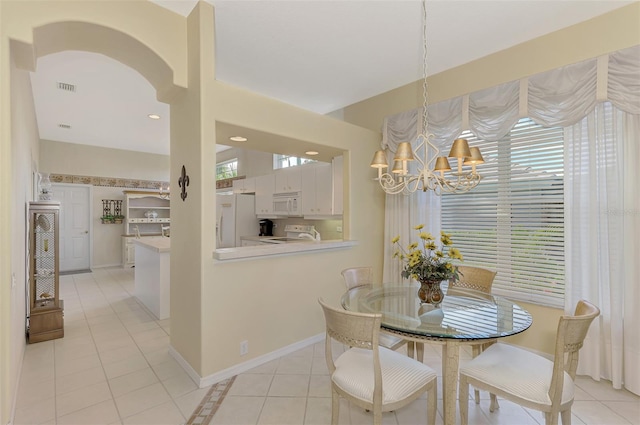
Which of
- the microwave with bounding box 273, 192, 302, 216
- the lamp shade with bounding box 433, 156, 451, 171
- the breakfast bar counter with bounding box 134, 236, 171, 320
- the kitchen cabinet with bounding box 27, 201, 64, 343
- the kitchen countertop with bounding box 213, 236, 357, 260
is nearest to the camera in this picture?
the lamp shade with bounding box 433, 156, 451, 171

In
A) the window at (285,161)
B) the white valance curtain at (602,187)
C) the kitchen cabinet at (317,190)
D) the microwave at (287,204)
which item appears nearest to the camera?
the white valance curtain at (602,187)

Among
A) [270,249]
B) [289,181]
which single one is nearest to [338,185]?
[289,181]

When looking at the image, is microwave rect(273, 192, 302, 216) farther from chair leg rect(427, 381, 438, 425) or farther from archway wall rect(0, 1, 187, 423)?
chair leg rect(427, 381, 438, 425)

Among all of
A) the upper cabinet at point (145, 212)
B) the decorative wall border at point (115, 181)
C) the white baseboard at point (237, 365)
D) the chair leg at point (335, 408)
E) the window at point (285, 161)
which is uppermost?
the window at point (285, 161)

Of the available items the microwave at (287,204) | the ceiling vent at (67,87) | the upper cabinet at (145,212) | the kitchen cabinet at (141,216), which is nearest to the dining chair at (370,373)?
the microwave at (287,204)

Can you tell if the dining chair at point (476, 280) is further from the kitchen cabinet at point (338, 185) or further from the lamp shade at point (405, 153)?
the kitchen cabinet at point (338, 185)

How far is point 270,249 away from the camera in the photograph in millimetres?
2785

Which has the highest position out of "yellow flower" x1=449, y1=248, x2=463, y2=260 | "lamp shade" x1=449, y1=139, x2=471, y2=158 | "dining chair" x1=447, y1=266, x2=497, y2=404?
"lamp shade" x1=449, y1=139, x2=471, y2=158

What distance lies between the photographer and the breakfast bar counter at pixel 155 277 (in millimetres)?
3938

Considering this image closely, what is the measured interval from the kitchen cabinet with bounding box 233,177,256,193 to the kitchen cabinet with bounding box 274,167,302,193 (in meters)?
0.76

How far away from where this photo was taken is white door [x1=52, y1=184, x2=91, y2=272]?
699cm

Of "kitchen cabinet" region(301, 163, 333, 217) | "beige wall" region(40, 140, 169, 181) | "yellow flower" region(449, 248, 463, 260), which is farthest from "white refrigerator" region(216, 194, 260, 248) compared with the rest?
"yellow flower" region(449, 248, 463, 260)

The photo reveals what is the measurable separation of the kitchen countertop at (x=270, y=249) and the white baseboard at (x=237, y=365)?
970 millimetres

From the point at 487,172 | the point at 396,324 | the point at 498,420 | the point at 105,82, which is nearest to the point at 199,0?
the point at 105,82
